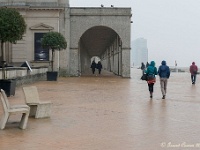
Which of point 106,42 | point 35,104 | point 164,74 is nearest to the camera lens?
point 35,104

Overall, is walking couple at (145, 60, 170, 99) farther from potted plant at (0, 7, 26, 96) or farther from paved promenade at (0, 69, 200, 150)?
potted plant at (0, 7, 26, 96)

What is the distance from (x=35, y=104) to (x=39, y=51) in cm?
2486

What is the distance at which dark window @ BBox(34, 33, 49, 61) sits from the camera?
1323 inches

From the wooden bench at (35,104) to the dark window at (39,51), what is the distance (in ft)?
80.0

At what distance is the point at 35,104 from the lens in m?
9.40

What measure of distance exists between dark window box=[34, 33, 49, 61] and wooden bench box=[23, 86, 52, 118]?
24374 millimetres

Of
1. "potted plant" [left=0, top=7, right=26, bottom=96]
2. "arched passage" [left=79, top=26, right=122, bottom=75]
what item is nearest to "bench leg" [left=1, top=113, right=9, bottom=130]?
"potted plant" [left=0, top=7, right=26, bottom=96]

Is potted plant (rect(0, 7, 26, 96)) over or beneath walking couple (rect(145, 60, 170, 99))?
over

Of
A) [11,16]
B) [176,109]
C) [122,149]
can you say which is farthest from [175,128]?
[11,16]

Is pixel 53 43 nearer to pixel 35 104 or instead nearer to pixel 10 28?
pixel 10 28

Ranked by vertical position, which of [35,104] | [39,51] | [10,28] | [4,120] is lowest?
[4,120]

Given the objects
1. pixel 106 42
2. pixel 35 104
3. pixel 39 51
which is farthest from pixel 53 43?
pixel 106 42

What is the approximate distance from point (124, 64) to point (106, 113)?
2551cm

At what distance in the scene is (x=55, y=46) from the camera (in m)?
27.8
